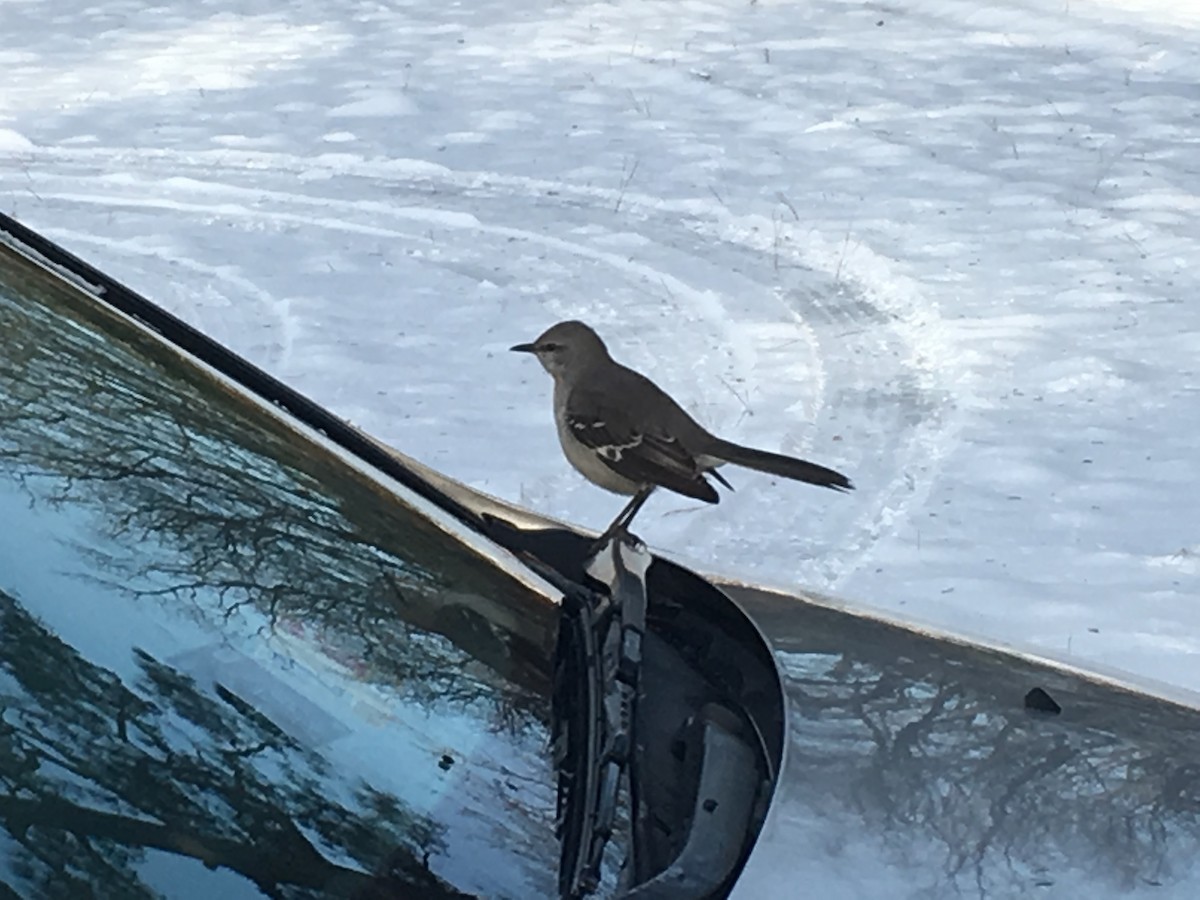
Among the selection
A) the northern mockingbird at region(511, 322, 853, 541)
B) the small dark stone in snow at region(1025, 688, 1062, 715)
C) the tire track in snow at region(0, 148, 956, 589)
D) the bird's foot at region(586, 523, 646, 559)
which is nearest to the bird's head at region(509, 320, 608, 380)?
the northern mockingbird at region(511, 322, 853, 541)

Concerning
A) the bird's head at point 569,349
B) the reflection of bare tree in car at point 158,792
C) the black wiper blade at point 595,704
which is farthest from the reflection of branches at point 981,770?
the bird's head at point 569,349

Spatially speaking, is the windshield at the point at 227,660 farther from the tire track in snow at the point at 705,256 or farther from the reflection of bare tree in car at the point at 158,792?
the tire track in snow at the point at 705,256

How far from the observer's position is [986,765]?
7.23 ft

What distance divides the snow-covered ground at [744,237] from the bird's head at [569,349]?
136cm

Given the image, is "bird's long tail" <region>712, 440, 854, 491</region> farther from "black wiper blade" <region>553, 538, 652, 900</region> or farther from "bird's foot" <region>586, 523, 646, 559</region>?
"black wiper blade" <region>553, 538, 652, 900</region>

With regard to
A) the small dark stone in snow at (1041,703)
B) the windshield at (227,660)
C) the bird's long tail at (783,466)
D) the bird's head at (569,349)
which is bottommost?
the bird's long tail at (783,466)

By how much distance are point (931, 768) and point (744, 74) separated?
930 cm

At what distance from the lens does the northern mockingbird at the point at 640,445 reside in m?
3.86

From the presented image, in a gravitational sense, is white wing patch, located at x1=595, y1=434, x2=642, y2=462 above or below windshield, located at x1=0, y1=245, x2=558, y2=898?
below

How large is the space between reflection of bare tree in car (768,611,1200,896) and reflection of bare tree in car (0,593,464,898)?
0.53m

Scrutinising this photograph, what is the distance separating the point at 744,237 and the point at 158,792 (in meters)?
7.34

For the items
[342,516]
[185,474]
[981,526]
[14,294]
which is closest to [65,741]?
[185,474]

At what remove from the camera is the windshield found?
1.73 m

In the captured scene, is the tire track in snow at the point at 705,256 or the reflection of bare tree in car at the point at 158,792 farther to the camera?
the tire track in snow at the point at 705,256
